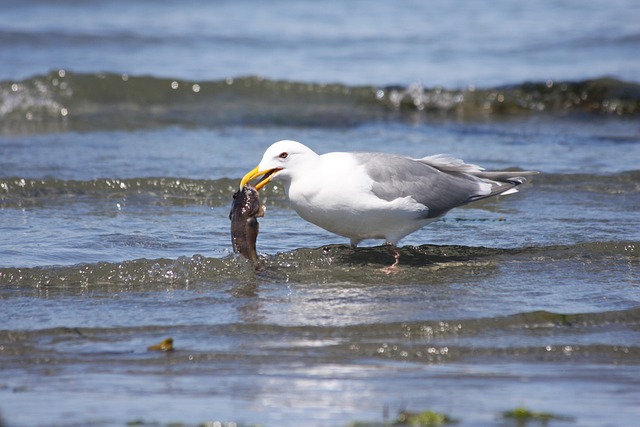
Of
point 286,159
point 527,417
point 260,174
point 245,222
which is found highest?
point 286,159

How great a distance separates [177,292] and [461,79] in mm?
10492

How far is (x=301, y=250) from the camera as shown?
7117mm

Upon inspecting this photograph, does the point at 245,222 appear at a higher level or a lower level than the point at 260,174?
lower

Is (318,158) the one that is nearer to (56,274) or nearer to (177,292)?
(177,292)

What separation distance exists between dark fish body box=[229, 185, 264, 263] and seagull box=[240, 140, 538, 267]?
0.35ft

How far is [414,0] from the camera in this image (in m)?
24.0

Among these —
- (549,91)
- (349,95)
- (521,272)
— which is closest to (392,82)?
(349,95)

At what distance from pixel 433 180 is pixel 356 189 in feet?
2.55

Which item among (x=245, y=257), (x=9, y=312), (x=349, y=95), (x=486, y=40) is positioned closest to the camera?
(x=9, y=312)

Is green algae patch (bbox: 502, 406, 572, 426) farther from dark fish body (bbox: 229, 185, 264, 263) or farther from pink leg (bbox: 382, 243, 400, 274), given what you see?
dark fish body (bbox: 229, 185, 264, 263)

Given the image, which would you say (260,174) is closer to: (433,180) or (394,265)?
(394,265)

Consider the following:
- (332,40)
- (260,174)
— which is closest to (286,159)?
(260,174)

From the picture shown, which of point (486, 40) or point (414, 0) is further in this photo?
point (414, 0)

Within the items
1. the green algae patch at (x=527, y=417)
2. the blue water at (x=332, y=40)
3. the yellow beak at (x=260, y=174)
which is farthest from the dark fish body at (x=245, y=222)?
the blue water at (x=332, y=40)
